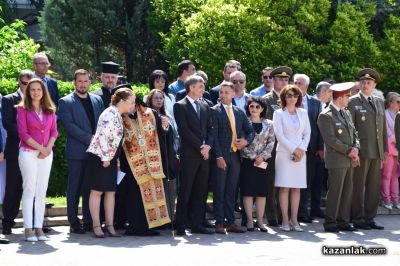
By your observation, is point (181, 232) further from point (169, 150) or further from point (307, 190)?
point (307, 190)

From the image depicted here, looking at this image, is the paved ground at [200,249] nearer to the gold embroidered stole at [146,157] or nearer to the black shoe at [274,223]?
the gold embroidered stole at [146,157]

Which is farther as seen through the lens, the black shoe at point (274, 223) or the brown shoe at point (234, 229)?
the black shoe at point (274, 223)

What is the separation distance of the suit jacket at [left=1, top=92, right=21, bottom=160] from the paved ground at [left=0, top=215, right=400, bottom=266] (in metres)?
1.14

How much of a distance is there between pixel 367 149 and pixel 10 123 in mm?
5390

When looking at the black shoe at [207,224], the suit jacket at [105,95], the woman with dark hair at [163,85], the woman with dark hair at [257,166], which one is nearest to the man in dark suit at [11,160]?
the suit jacket at [105,95]

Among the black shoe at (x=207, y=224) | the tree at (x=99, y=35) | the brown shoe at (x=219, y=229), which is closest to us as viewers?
the brown shoe at (x=219, y=229)

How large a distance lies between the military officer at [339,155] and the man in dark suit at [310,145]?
0.65 metres

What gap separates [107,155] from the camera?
11727 millimetres

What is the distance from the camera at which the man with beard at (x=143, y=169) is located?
1209 centimetres

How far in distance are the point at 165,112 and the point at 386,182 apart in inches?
175

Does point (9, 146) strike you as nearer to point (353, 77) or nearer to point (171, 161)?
point (171, 161)

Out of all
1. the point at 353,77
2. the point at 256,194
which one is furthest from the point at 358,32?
the point at 256,194

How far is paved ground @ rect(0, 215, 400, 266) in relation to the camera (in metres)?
10.0

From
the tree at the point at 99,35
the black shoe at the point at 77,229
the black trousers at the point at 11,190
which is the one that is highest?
the tree at the point at 99,35
